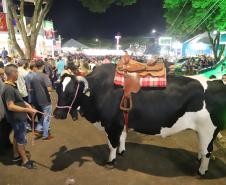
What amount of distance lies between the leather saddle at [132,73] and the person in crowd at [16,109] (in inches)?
69.1

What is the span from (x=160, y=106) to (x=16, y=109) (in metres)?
2.72

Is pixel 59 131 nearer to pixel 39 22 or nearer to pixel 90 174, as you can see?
pixel 90 174

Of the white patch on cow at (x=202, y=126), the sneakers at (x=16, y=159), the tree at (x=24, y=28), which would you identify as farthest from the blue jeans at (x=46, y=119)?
the tree at (x=24, y=28)

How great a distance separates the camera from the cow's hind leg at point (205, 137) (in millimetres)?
5082

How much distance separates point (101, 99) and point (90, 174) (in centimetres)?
150

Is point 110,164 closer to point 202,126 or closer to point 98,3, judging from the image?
point 202,126

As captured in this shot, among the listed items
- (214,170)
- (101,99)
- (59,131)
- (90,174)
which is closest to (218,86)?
(214,170)

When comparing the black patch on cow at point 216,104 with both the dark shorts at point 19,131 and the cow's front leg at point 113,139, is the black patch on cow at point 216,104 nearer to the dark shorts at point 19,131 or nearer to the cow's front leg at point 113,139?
the cow's front leg at point 113,139

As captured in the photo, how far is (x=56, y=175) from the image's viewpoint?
533 centimetres

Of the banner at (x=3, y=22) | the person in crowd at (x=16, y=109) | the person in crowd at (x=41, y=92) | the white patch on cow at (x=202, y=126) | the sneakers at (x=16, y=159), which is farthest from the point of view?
the banner at (x=3, y=22)

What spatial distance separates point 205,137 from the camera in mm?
5148

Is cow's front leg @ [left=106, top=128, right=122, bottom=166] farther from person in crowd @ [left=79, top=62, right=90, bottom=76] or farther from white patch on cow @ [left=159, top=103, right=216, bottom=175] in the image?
person in crowd @ [left=79, top=62, right=90, bottom=76]

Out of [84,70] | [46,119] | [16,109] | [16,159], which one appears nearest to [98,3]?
[84,70]

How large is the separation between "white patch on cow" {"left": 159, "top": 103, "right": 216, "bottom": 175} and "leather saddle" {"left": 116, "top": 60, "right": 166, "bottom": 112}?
3.17 ft
